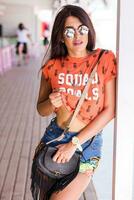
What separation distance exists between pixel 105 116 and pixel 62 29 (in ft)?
1.26

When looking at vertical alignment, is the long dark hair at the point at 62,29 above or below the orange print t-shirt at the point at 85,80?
above

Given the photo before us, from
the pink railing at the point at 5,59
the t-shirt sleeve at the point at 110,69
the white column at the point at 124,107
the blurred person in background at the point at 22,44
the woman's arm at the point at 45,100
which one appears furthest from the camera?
the blurred person in background at the point at 22,44

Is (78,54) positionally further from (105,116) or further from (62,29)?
(105,116)

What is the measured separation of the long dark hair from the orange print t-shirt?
0.16ft

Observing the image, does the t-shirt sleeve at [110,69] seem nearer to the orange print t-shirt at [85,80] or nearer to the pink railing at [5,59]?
the orange print t-shirt at [85,80]

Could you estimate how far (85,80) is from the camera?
149 centimetres

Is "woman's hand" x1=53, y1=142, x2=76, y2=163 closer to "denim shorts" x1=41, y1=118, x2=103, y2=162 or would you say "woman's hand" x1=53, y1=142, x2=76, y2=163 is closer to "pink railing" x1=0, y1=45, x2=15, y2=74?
"denim shorts" x1=41, y1=118, x2=103, y2=162

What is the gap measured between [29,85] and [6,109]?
277 centimetres

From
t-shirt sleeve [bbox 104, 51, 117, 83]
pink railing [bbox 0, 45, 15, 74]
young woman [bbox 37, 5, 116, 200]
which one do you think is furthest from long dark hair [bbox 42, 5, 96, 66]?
pink railing [bbox 0, 45, 15, 74]

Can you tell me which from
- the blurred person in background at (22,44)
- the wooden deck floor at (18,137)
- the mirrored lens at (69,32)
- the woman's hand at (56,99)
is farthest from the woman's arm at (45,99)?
the blurred person in background at (22,44)

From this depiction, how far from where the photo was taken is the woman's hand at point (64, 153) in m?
1.50

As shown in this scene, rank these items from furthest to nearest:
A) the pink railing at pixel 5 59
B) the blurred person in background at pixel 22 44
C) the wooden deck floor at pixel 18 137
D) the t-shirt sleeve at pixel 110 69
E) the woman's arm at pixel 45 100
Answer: the blurred person in background at pixel 22 44 → the pink railing at pixel 5 59 → the wooden deck floor at pixel 18 137 → the woman's arm at pixel 45 100 → the t-shirt sleeve at pixel 110 69

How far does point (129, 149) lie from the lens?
146cm

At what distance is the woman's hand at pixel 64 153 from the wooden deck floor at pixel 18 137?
149 cm
